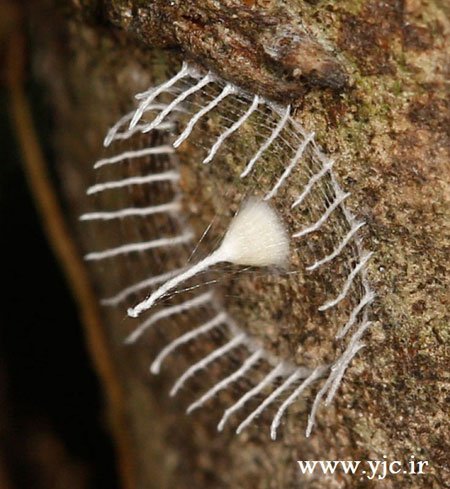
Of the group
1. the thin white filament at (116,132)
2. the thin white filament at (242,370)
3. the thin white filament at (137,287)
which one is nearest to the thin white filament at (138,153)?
the thin white filament at (116,132)

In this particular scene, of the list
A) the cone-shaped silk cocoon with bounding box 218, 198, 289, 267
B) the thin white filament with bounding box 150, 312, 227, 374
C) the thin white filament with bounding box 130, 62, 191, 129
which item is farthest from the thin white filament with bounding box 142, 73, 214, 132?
the thin white filament with bounding box 150, 312, 227, 374

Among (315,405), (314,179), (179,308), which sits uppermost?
(314,179)

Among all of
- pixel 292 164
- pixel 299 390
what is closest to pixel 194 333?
pixel 299 390

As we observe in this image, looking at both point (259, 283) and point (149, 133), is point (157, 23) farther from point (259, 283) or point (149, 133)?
point (259, 283)

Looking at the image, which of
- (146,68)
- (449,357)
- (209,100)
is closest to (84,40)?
(146,68)

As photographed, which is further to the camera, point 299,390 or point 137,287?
point 137,287

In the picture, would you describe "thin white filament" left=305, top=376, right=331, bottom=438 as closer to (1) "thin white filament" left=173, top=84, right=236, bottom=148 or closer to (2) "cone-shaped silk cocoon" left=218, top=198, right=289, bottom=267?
(2) "cone-shaped silk cocoon" left=218, top=198, right=289, bottom=267

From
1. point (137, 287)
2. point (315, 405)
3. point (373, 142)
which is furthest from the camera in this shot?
point (137, 287)

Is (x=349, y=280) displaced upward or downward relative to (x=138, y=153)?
downward

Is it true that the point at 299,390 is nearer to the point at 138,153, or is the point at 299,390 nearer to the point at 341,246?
the point at 341,246
